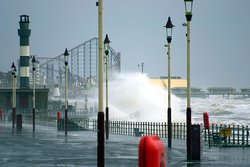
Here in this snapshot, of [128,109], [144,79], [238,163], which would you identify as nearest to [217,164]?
[238,163]

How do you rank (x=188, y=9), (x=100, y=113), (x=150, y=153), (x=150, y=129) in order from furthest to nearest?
(x=150, y=129), (x=188, y=9), (x=100, y=113), (x=150, y=153)

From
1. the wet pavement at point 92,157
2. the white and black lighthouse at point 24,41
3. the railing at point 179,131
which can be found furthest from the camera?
the white and black lighthouse at point 24,41

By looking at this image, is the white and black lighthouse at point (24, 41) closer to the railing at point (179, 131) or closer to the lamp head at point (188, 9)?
the railing at point (179, 131)

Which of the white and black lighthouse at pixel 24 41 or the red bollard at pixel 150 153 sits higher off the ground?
the white and black lighthouse at pixel 24 41

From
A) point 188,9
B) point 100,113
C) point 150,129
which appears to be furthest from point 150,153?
point 150,129

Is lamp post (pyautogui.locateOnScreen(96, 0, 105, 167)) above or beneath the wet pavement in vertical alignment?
above

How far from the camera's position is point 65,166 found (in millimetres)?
22359

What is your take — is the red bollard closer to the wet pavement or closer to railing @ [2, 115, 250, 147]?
the wet pavement

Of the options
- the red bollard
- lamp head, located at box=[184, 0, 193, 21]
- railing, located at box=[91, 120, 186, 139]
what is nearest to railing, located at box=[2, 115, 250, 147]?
railing, located at box=[91, 120, 186, 139]

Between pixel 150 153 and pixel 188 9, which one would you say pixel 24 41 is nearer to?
pixel 188 9

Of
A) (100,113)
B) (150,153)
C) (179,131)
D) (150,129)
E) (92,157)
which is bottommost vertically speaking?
(179,131)

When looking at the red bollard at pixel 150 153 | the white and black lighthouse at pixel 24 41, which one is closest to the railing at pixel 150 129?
the red bollard at pixel 150 153

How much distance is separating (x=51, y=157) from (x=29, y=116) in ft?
180

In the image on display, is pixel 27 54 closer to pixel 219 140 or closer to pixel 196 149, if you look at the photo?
pixel 219 140
